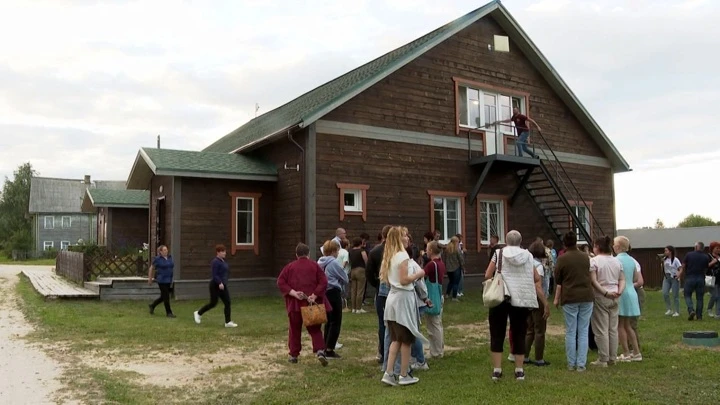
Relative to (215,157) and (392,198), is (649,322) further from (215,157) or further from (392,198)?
(215,157)

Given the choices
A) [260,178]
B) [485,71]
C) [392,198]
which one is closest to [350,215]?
[392,198]

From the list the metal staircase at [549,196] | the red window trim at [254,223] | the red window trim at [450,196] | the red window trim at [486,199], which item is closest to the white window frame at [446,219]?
the red window trim at [450,196]

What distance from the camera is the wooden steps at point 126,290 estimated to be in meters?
15.3

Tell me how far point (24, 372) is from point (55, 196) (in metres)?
55.9

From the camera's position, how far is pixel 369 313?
43.0ft

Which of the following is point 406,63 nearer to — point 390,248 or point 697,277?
point 697,277

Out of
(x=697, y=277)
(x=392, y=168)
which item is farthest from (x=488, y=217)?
(x=697, y=277)

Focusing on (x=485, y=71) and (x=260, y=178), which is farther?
(x=485, y=71)

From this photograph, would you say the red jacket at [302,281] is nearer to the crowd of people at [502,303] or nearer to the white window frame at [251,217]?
the crowd of people at [502,303]

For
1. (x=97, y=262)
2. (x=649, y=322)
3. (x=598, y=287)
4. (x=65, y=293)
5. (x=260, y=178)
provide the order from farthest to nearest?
(x=97, y=262)
(x=260, y=178)
(x=65, y=293)
(x=649, y=322)
(x=598, y=287)

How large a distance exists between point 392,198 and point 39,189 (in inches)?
2050

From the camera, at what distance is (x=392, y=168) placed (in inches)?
648

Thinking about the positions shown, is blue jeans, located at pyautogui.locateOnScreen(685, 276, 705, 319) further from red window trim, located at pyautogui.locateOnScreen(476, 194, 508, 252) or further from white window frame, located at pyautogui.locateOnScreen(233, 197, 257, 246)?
white window frame, located at pyautogui.locateOnScreen(233, 197, 257, 246)

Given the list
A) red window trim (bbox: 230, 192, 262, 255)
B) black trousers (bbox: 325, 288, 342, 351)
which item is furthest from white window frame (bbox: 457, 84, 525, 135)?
black trousers (bbox: 325, 288, 342, 351)
